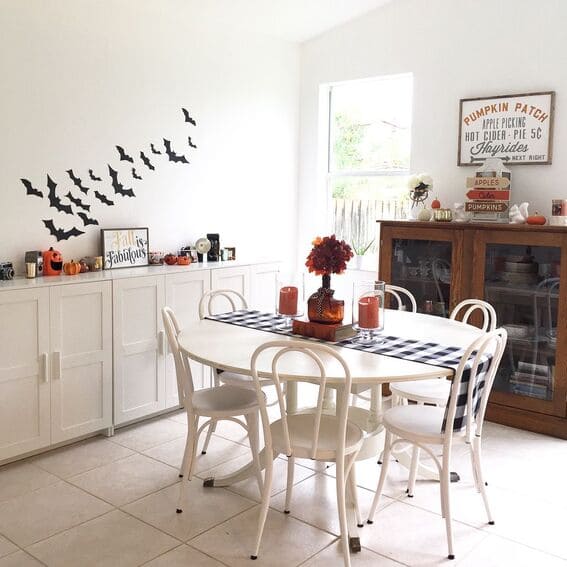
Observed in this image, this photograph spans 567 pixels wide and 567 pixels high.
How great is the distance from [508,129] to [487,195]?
0.45 metres

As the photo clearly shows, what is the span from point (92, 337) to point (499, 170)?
2.49 metres

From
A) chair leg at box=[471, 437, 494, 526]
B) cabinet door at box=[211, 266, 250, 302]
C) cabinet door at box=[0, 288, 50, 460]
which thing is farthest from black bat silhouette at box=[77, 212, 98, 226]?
chair leg at box=[471, 437, 494, 526]

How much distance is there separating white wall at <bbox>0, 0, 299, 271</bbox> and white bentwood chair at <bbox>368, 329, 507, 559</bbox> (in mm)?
2077

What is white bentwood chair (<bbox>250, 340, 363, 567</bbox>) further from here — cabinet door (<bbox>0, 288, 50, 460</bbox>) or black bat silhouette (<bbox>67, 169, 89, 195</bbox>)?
black bat silhouette (<bbox>67, 169, 89, 195</bbox>)

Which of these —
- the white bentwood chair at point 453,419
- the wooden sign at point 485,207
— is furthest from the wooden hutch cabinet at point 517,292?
the white bentwood chair at point 453,419

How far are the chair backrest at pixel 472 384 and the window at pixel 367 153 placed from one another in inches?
86.5

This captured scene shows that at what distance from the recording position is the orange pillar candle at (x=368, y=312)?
2.76 m

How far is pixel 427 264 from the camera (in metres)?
4.11

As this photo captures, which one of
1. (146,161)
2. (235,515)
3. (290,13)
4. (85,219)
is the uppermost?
(290,13)

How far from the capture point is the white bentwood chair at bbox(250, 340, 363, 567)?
2252 millimetres

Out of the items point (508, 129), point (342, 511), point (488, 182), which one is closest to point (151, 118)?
point (488, 182)

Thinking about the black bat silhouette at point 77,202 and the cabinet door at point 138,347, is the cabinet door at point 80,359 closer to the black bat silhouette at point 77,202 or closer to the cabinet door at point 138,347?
the cabinet door at point 138,347

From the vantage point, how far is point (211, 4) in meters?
4.02

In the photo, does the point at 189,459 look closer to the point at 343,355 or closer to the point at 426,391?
the point at 343,355
